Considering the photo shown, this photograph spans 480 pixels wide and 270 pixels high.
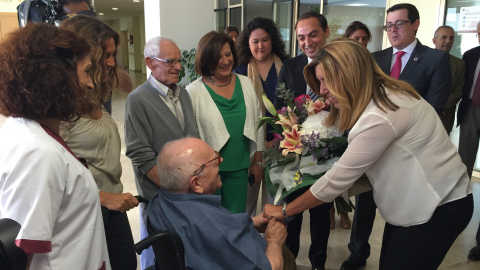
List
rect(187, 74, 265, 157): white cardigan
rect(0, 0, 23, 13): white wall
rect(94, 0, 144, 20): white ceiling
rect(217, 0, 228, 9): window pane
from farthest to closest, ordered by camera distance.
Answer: rect(94, 0, 144, 20): white ceiling → rect(217, 0, 228, 9): window pane → rect(0, 0, 23, 13): white wall → rect(187, 74, 265, 157): white cardigan

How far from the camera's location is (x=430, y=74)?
A: 2.57 m

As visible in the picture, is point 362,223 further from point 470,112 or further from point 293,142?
point 470,112

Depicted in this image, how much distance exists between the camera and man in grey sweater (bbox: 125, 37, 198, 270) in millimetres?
1946

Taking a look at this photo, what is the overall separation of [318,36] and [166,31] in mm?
2767

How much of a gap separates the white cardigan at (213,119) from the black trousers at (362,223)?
0.78 metres

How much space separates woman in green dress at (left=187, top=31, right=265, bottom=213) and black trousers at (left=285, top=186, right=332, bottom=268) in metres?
0.35

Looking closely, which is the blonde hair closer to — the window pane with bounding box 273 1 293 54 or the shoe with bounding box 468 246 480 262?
the shoe with bounding box 468 246 480 262

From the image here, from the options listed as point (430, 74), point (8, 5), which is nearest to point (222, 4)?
point (8, 5)

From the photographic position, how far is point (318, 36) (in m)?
2.56

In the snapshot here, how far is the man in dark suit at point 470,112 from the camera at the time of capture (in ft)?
11.3

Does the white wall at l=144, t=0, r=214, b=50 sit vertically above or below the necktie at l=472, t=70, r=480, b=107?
above

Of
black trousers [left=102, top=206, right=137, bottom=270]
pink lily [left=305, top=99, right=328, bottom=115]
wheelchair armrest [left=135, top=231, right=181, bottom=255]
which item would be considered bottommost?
black trousers [left=102, top=206, right=137, bottom=270]

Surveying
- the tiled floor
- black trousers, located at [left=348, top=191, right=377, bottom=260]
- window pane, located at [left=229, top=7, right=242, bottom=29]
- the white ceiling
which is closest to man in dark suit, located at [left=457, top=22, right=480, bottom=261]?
the tiled floor

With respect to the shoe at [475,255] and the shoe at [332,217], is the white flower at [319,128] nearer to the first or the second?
the shoe at [332,217]
